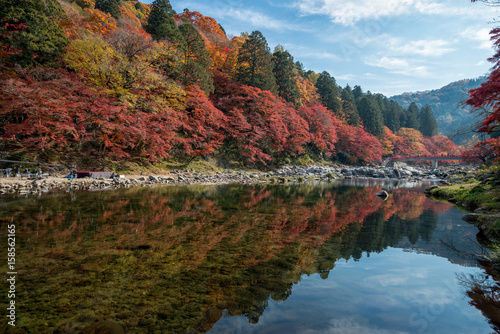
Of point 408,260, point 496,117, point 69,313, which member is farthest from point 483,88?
point 69,313

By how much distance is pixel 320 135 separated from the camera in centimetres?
3747

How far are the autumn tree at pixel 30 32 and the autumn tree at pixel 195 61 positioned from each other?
10.5m

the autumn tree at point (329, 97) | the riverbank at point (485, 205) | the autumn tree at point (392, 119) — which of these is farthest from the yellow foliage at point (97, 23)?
the autumn tree at point (392, 119)

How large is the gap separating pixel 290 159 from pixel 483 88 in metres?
26.5

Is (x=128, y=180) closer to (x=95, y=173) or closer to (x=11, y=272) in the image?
(x=95, y=173)

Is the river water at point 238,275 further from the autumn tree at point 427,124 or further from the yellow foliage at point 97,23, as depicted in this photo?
the autumn tree at point 427,124

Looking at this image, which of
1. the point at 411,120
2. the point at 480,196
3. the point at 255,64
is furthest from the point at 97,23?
the point at 411,120

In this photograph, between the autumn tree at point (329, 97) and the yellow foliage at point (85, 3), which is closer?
the yellow foliage at point (85, 3)

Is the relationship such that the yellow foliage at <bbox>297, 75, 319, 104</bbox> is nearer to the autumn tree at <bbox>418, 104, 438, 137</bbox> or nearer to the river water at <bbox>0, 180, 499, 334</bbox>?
the river water at <bbox>0, 180, 499, 334</bbox>

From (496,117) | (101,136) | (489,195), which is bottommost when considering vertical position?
(489,195)

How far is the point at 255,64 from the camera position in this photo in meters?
31.8

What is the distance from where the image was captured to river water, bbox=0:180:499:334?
2.77 metres

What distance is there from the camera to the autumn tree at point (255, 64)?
103 feet

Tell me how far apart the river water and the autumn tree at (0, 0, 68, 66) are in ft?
44.3
